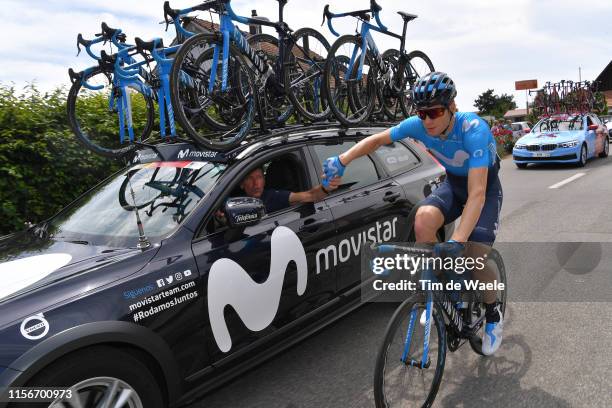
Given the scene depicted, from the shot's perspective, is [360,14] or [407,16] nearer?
[360,14]

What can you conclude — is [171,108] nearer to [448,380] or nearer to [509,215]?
[448,380]

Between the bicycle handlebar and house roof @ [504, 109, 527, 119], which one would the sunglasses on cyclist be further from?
house roof @ [504, 109, 527, 119]

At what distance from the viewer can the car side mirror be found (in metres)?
2.71

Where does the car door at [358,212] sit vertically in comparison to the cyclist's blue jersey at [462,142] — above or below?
below

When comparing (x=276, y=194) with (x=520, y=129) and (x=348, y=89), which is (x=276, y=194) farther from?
(x=520, y=129)

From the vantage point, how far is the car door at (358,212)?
138 inches

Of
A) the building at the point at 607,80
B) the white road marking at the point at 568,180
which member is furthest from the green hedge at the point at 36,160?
the building at the point at 607,80

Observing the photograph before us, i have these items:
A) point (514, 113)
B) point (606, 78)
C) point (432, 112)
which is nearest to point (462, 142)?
point (432, 112)

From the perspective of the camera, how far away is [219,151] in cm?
327

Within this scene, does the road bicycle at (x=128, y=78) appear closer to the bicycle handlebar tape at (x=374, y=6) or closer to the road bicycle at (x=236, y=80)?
the road bicycle at (x=236, y=80)

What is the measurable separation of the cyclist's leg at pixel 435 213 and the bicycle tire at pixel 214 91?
141 cm

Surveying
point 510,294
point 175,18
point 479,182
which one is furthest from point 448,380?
point 175,18

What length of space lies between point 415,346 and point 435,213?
35.6 inches

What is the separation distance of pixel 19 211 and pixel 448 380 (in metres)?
4.67
